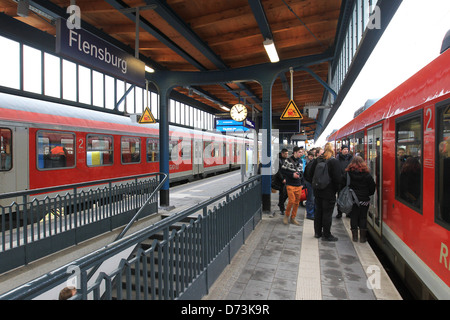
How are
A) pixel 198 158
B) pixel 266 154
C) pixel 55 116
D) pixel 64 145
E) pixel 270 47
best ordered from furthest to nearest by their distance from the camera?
pixel 198 158
pixel 64 145
pixel 55 116
pixel 266 154
pixel 270 47

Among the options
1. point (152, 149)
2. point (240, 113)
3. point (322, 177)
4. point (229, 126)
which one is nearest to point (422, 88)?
point (322, 177)

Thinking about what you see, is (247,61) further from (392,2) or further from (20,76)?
(20,76)

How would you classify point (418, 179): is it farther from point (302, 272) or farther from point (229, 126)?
point (229, 126)

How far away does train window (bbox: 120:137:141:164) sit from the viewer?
958 centimetres

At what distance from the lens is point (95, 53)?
363cm

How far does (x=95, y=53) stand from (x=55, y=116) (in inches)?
178

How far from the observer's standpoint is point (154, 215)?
7.02 m

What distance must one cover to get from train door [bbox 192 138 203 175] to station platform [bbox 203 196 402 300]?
9956 millimetres

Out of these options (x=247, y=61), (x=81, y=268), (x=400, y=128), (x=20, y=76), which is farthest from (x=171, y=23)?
(x=20, y=76)

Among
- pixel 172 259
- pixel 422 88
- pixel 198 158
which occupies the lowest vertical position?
pixel 172 259

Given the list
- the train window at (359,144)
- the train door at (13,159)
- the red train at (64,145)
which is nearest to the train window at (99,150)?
the red train at (64,145)

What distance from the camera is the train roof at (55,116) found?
247 inches

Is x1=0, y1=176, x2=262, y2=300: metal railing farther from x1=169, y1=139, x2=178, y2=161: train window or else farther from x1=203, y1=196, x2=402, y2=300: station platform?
x1=169, y1=139, x2=178, y2=161: train window

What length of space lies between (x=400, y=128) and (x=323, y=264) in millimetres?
2103
